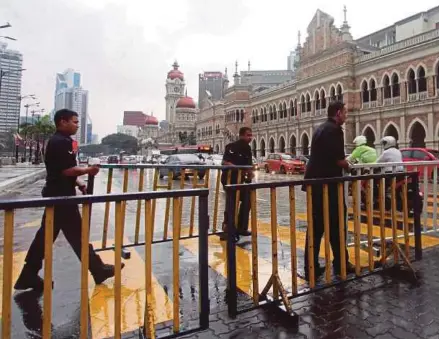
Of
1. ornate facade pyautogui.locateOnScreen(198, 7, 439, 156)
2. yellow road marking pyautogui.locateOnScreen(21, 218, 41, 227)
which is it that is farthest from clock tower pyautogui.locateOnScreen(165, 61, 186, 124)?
yellow road marking pyautogui.locateOnScreen(21, 218, 41, 227)

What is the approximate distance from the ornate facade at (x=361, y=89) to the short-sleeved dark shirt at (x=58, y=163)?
86.9 ft

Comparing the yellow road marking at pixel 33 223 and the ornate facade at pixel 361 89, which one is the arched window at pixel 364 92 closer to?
the ornate facade at pixel 361 89

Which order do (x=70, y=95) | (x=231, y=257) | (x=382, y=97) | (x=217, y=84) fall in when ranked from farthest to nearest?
(x=217, y=84) → (x=70, y=95) → (x=382, y=97) → (x=231, y=257)

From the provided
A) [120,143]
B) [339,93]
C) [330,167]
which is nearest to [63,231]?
[330,167]

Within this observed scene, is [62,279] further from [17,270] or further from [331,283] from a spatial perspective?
[331,283]

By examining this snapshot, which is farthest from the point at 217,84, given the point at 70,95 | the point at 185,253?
the point at 185,253

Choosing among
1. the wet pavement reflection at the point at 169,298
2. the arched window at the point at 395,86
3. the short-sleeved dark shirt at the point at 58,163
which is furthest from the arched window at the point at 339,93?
the short-sleeved dark shirt at the point at 58,163

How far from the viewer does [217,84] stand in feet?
379

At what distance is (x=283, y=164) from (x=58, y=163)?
21428 mm

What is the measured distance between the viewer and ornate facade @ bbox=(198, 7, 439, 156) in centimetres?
2536

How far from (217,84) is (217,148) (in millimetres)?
57058

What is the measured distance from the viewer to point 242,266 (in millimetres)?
4426

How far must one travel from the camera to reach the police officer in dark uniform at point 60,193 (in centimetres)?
353

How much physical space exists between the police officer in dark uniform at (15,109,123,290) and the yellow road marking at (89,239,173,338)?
0.25 m
